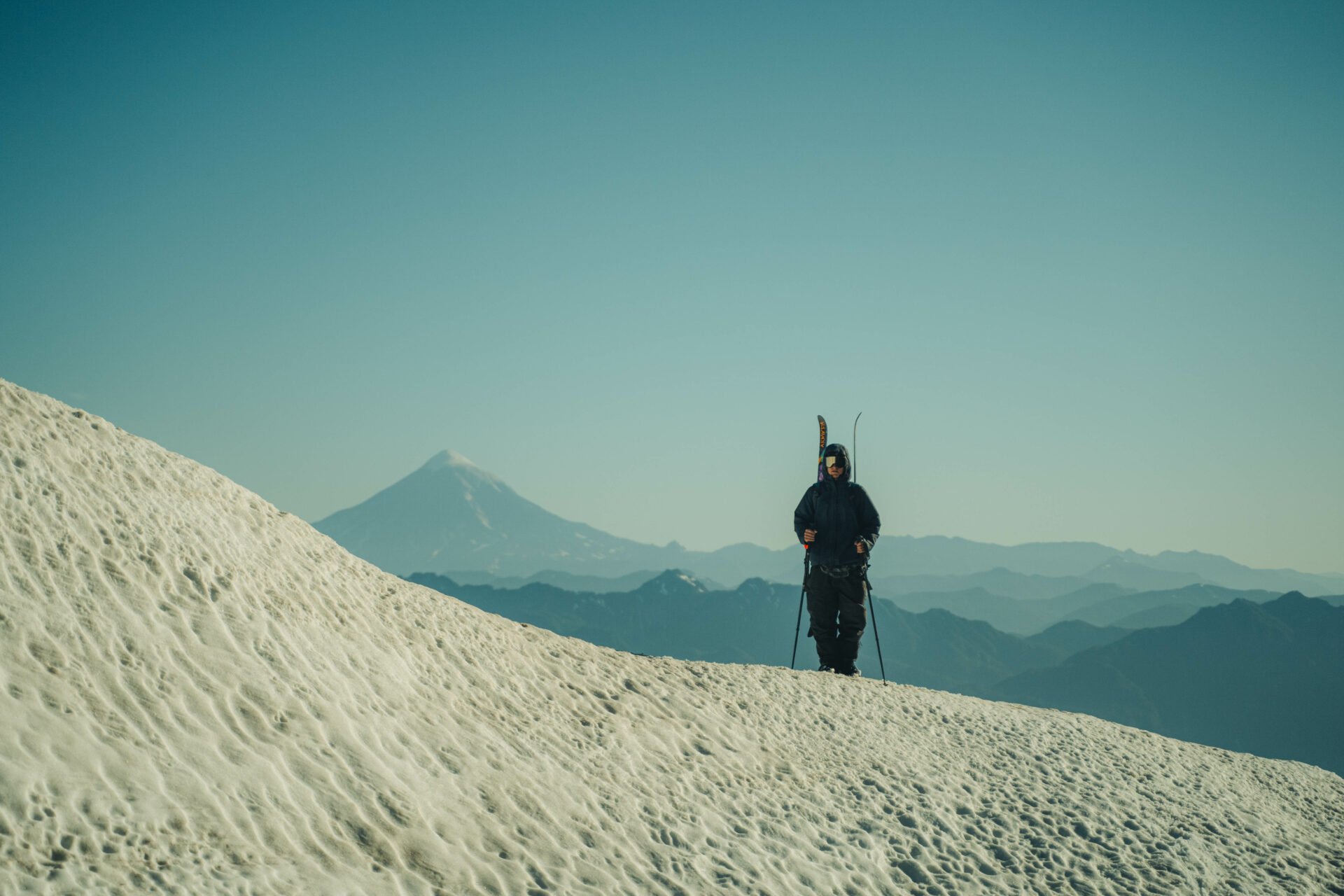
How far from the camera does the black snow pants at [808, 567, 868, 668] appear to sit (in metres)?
12.3

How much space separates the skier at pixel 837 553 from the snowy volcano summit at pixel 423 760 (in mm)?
1829

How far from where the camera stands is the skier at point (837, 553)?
40.2 feet

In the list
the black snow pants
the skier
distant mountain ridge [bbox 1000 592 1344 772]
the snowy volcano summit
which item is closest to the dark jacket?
the skier

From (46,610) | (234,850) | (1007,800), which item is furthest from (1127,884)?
(46,610)

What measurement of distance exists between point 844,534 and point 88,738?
31.4 ft

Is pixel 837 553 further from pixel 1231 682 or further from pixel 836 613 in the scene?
pixel 1231 682

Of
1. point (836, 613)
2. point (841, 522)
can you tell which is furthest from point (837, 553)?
point (836, 613)

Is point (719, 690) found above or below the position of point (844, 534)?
below

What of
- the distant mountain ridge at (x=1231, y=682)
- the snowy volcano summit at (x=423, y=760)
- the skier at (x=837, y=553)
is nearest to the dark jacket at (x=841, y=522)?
the skier at (x=837, y=553)

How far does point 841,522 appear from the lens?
12.3 meters

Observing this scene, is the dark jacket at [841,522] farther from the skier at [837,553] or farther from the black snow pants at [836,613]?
the black snow pants at [836,613]

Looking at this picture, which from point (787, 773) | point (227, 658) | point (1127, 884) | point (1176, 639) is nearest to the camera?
point (227, 658)

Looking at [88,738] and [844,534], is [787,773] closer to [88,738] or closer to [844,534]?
[844,534]

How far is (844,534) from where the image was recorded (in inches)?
483
